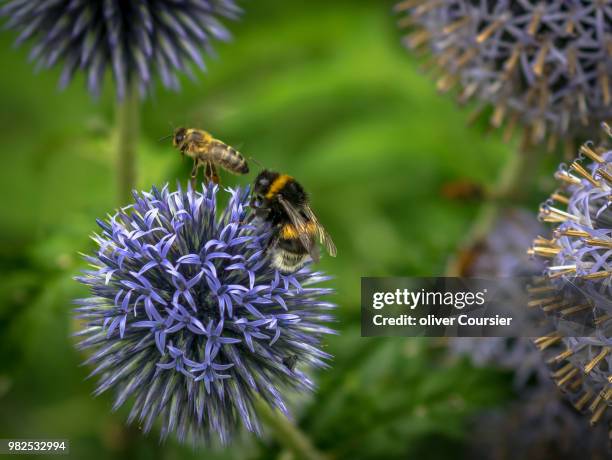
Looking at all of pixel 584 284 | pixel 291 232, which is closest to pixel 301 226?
pixel 291 232

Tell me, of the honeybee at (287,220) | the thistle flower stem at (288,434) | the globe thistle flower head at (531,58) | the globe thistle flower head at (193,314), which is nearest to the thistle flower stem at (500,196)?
the globe thistle flower head at (531,58)

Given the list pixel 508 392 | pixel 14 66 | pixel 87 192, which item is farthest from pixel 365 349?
pixel 14 66

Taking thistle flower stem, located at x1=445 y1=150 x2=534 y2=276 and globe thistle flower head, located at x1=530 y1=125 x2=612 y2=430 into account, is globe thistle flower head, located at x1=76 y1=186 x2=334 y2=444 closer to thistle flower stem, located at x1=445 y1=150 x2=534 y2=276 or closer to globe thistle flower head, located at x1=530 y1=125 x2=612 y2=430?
globe thistle flower head, located at x1=530 y1=125 x2=612 y2=430

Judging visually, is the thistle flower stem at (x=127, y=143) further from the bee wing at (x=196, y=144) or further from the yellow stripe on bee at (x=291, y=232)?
the yellow stripe on bee at (x=291, y=232)

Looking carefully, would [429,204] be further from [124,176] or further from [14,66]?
[14,66]

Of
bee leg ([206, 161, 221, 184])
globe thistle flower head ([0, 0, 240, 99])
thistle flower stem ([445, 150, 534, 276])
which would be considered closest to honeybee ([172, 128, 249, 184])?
bee leg ([206, 161, 221, 184])

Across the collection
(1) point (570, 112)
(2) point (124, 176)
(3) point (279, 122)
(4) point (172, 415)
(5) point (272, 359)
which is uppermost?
(3) point (279, 122)

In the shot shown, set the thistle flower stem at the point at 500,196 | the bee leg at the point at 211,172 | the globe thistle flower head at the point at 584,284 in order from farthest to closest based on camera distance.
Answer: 1. the thistle flower stem at the point at 500,196
2. the bee leg at the point at 211,172
3. the globe thistle flower head at the point at 584,284
